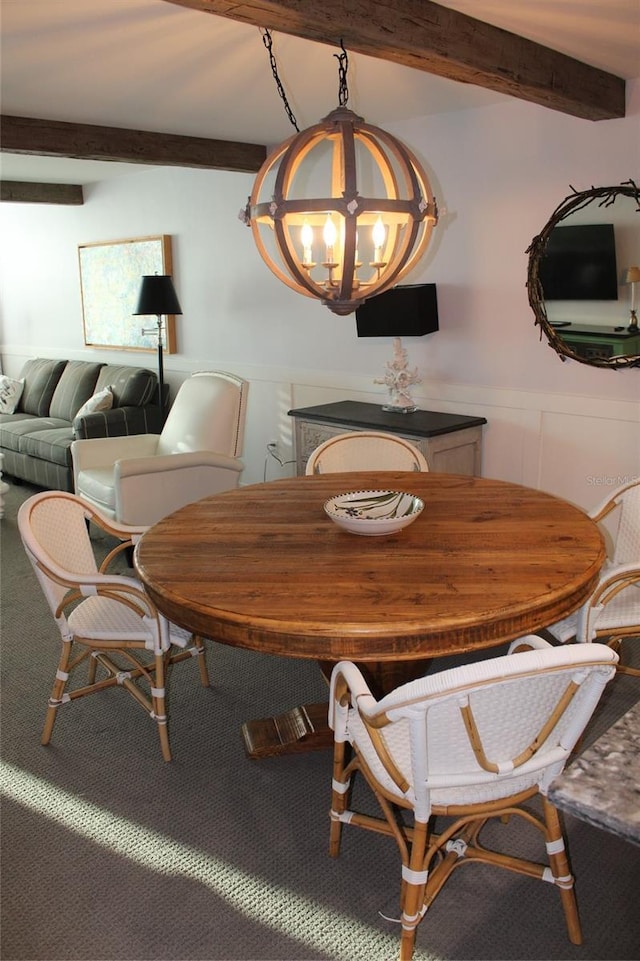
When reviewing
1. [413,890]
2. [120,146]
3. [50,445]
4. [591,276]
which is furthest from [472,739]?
[50,445]

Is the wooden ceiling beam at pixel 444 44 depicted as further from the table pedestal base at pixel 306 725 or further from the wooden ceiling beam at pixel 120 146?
the wooden ceiling beam at pixel 120 146

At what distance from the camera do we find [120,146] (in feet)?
13.6

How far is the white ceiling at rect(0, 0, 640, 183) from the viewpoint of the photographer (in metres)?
2.43

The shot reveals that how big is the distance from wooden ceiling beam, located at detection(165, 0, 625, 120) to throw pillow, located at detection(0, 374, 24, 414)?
500 cm

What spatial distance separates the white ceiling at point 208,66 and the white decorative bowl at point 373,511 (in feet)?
4.88

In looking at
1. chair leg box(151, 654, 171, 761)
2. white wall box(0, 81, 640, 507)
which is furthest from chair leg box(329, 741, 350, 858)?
white wall box(0, 81, 640, 507)

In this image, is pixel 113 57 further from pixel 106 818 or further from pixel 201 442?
pixel 106 818

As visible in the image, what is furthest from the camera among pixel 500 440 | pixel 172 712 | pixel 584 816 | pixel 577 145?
pixel 500 440

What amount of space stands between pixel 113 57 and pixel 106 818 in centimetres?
256

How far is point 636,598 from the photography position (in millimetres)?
2533

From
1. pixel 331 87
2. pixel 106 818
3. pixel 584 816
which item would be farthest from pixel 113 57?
pixel 584 816

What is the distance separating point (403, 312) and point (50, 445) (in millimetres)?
2714

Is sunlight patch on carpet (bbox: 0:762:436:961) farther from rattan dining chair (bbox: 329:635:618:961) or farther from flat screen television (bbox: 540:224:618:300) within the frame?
flat screen television (bbox: 540:224:618:300)

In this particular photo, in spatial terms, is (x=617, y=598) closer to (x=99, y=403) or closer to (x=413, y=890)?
(x=413, y=890)
